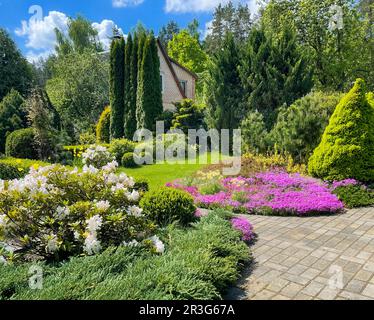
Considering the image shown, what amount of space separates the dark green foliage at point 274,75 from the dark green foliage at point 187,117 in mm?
3807

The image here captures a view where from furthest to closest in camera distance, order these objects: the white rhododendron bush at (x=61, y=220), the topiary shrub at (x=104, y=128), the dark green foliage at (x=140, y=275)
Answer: the topiary shrub at (x=104, y=128), the white rhododendron bush at (x=61, y=220), the dark green foliage at (x=140, y=275)

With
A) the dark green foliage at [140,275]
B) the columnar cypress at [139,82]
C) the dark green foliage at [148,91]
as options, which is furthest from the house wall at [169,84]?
the dark green foliage at [140,275]

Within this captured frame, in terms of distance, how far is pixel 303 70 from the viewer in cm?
1397

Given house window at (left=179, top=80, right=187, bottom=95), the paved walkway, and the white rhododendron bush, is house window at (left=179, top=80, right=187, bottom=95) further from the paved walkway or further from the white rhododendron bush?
the white rhododendron bush

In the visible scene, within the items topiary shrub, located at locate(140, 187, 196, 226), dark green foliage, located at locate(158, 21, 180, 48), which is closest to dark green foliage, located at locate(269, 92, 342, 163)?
topiary shrub, located at locate(140, 187, 196, 226)

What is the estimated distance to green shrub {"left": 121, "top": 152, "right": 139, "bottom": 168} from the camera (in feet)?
43.0

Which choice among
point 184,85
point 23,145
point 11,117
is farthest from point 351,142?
point 184,85

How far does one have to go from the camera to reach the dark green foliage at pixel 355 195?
7.27 m

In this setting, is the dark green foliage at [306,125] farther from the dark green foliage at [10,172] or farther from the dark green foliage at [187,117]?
the dark green foliage at [10,172]

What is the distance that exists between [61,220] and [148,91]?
1411cm

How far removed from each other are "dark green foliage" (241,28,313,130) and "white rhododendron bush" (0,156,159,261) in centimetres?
1062

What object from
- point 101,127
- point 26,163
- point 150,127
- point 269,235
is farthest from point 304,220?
point 101,127

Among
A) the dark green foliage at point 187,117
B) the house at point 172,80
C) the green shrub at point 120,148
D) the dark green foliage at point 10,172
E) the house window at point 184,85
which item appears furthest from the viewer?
the house window at point 184,85
